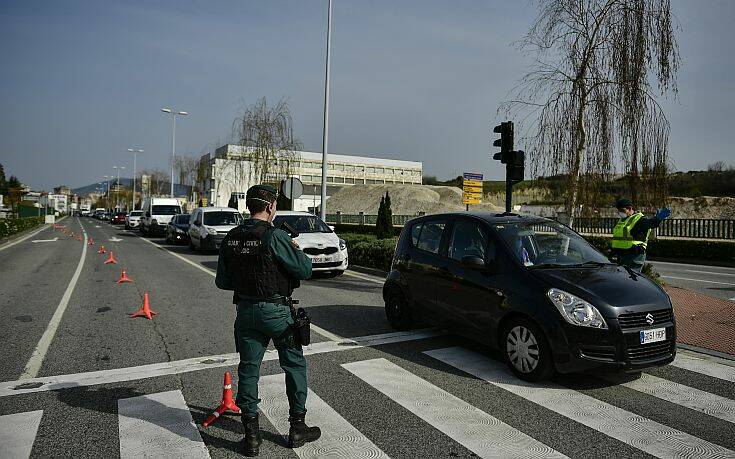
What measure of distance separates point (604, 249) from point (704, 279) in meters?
2.74

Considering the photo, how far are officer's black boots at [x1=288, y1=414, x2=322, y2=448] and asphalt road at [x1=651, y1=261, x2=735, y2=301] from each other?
10.3m

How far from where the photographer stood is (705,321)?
823 centimetres

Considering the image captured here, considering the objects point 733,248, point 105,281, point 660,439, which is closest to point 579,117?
point 660,439

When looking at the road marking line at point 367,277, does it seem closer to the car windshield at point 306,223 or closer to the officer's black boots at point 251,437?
the car windshield at point 306,223

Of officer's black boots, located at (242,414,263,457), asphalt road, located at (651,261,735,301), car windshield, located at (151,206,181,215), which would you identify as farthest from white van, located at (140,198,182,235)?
officer's black boots, located at (242,414,263,457)

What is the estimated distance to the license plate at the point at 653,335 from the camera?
501cm

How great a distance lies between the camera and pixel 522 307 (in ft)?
17.5

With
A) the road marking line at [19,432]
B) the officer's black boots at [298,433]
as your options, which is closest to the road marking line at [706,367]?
the officer's black boots at [298,433]

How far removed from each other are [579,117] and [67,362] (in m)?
10.1

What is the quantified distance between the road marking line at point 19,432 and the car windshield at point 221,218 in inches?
712

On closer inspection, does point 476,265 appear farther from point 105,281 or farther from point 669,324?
point 105,281

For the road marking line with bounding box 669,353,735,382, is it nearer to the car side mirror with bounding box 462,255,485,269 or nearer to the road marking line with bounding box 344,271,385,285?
the car side mirror with bounding box 462,255,485,269

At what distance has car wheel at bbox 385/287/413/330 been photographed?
738cm

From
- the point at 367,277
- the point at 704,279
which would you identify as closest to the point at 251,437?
the point at 367,277
